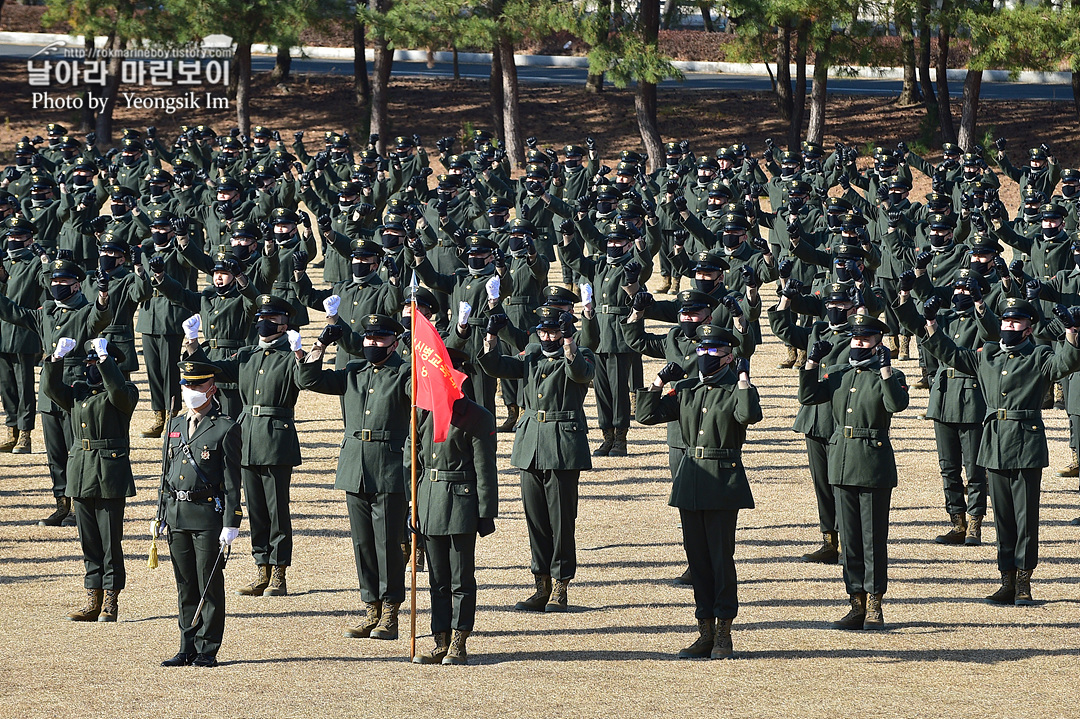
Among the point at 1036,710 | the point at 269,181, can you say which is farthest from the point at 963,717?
the point at 269,181

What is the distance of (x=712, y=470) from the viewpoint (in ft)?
33.6

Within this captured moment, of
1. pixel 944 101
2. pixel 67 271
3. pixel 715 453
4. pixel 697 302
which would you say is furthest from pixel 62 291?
pixel 944 101

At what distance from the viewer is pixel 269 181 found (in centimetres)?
2253

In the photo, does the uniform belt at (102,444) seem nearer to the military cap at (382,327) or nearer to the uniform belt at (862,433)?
the military cap at (382,327)

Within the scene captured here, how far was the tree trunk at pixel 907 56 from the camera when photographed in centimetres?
3378

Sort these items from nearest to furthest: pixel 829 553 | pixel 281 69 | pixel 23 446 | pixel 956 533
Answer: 1. pixel 829 553
2. pixel 956 533
3. pixel 23 446
4. pixel 281 69

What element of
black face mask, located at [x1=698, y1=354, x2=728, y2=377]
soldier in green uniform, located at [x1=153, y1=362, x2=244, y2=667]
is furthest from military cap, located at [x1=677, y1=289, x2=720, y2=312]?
soldier in green uniform, located at [x1=153, y1=362, x2=244, y2=667]

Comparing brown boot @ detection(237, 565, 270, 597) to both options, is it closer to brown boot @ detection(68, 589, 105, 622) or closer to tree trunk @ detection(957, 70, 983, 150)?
brown boot @ detection(68, 589, 105, 622)

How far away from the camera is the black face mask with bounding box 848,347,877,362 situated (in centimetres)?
1098

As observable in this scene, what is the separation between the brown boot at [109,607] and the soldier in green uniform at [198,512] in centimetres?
112

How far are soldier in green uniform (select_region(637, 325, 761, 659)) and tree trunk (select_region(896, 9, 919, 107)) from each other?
2505 cm

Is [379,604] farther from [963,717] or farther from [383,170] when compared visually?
[383,170]

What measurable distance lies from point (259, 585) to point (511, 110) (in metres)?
26.5

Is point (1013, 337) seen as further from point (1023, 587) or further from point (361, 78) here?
point (361, 78)
